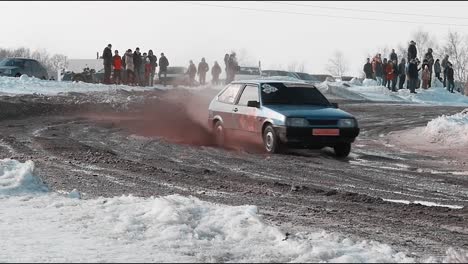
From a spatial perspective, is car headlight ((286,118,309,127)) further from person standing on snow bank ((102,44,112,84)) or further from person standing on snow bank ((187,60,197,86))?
person standing on snow bank ((187,60,197,86))

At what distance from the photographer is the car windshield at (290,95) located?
44.3ft

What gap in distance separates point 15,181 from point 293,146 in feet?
19.1

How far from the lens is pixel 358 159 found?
12625 mm

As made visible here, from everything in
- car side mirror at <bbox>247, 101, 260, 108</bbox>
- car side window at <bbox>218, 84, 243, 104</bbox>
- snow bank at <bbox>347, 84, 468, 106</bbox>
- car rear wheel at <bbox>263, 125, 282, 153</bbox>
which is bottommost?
snow bank at <bbox>347, 84, 468, 106</bbox>

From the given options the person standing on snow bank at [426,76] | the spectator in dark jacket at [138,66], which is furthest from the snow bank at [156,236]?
the person standing on snow bank at [426,76]

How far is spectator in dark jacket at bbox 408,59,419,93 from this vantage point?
3234 centimetres

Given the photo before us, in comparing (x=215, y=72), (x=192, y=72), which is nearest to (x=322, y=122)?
(x=192, y=72)

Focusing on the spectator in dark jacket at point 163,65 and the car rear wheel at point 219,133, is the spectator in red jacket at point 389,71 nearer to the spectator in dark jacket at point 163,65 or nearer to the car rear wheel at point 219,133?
the spectator in dark jacket at point 163,65

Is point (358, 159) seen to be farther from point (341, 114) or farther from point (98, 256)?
point (98, 256)

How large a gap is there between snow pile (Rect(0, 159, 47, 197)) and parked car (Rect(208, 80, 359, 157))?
5356mm

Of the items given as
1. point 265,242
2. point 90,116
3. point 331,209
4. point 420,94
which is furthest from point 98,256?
point 420,94

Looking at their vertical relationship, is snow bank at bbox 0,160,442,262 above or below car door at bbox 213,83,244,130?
below

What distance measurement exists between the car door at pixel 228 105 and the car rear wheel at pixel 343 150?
2.20 metres

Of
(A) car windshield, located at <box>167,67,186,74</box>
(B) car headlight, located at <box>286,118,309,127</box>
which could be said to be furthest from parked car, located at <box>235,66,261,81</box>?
(B) car headlight, located at <box>286,118,309,127</box>
